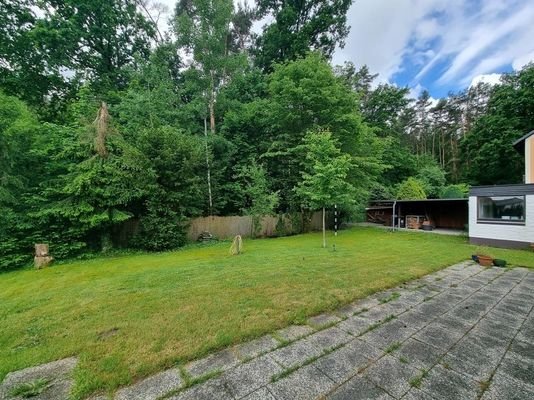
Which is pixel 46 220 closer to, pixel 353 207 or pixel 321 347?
pixel 321 347

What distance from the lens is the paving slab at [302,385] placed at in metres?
1.86

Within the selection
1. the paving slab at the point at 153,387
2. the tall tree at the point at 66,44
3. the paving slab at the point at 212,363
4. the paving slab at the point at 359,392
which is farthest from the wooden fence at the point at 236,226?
the tall tree at the point at 66,44

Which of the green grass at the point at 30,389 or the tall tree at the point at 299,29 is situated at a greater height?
the tall tree at the point at 299,29

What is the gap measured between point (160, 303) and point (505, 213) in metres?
12.2

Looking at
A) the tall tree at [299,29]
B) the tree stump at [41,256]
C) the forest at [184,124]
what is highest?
the tall tree at [299,29]

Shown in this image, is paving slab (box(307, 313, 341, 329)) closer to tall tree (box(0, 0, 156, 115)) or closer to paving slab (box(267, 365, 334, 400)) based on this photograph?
paving slab (box(267, 365, 334, 400))

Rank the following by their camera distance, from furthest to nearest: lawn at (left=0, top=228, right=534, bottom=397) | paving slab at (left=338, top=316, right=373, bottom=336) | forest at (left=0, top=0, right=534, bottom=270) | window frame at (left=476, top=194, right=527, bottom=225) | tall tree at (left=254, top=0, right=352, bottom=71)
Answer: tall tree at (left=254, top=0, right=352, bottom=71), window frame at (left=476, top=194, right=527, bottom=225), forest at (left=0, top=0, right=534, bottom=270), paving slab at (left=338, top=316, right=373, bottom=336), lawn at (left=0, top=228, right=534, bottom=397)

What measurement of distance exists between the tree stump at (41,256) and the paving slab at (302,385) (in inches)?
317

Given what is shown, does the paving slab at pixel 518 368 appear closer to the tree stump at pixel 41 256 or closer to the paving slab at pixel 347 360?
the paving slab at pixel 347 360

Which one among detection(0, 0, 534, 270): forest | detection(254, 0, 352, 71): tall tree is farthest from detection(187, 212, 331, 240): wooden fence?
detection(254, 0, 352, 71): tall tree

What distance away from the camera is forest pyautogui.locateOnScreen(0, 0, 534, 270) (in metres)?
7.66

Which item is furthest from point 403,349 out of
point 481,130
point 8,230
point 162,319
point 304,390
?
point 481,130

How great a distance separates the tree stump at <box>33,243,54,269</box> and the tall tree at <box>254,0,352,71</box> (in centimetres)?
1726

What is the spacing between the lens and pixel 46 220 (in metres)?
7.31
